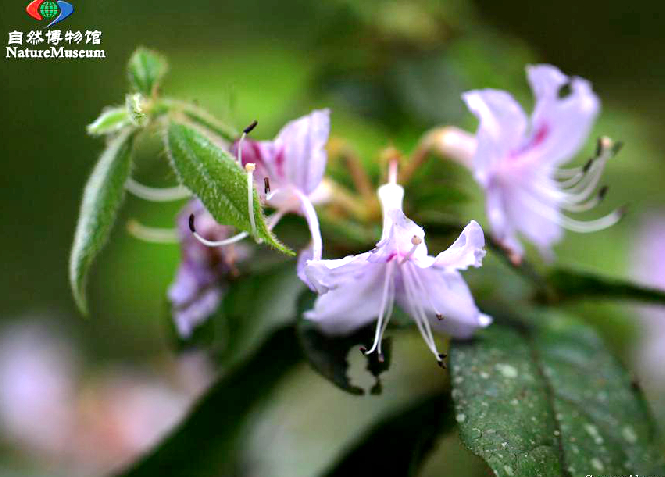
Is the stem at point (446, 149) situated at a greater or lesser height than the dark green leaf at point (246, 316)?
greater

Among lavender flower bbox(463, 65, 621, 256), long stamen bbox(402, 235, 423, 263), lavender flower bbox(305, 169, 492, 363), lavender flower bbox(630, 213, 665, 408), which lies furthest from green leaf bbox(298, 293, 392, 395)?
lavender flower bbox(630, 213, 665, 408)

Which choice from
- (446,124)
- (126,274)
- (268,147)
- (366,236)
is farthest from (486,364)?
(126,274)

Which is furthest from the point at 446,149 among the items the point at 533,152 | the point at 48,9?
the point at 48,9

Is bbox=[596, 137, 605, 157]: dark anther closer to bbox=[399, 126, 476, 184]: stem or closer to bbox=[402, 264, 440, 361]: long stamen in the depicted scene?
bbox=[399, 126, 476, 184]: stem

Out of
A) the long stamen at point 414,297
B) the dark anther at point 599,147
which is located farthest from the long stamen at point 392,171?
the dark anther at point 599,147

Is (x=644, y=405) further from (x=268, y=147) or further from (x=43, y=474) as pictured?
(x=43, y=474)

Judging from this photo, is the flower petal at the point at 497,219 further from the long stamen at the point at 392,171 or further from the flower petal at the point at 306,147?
the flower petal at the point at 306,147
